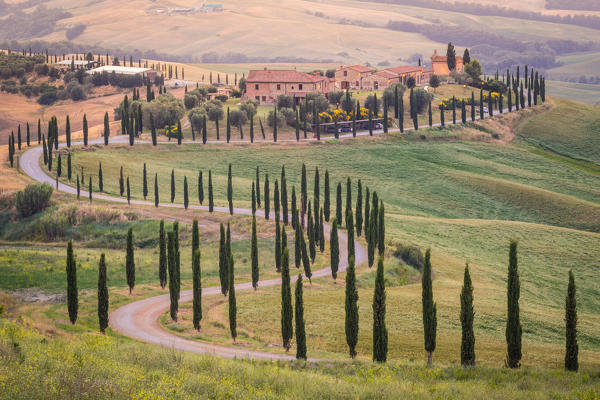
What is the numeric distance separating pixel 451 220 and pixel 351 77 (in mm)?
96469

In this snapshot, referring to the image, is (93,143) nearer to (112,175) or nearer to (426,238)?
(112,175)

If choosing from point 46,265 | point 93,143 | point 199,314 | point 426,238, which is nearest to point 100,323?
point 199,314

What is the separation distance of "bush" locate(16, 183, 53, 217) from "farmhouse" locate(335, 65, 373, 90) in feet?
360

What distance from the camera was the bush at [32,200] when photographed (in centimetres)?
8212

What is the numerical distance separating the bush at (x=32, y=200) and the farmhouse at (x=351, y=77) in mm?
109616

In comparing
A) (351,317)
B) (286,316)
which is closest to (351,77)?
(286,316)

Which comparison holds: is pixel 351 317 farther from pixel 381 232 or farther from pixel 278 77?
pixel 278 77

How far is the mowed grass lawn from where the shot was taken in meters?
47.7

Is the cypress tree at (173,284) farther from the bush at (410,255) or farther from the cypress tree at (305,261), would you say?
the bush at (410,255)

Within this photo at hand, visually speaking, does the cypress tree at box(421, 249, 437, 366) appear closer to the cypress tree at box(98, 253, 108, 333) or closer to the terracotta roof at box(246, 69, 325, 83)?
the cypress tree at box(98, 253, 108, 333)

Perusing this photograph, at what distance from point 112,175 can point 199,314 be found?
61036 mm

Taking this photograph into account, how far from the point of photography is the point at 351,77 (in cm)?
18012

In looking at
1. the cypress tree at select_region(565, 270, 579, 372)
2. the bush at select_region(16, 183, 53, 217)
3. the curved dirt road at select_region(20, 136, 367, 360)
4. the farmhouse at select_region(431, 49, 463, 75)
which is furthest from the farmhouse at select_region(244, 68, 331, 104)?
the cypress tree at select_region(565, 270, 579, 372)

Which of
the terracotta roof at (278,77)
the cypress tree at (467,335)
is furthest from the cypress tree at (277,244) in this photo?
the terracotta roof at (278,77)
